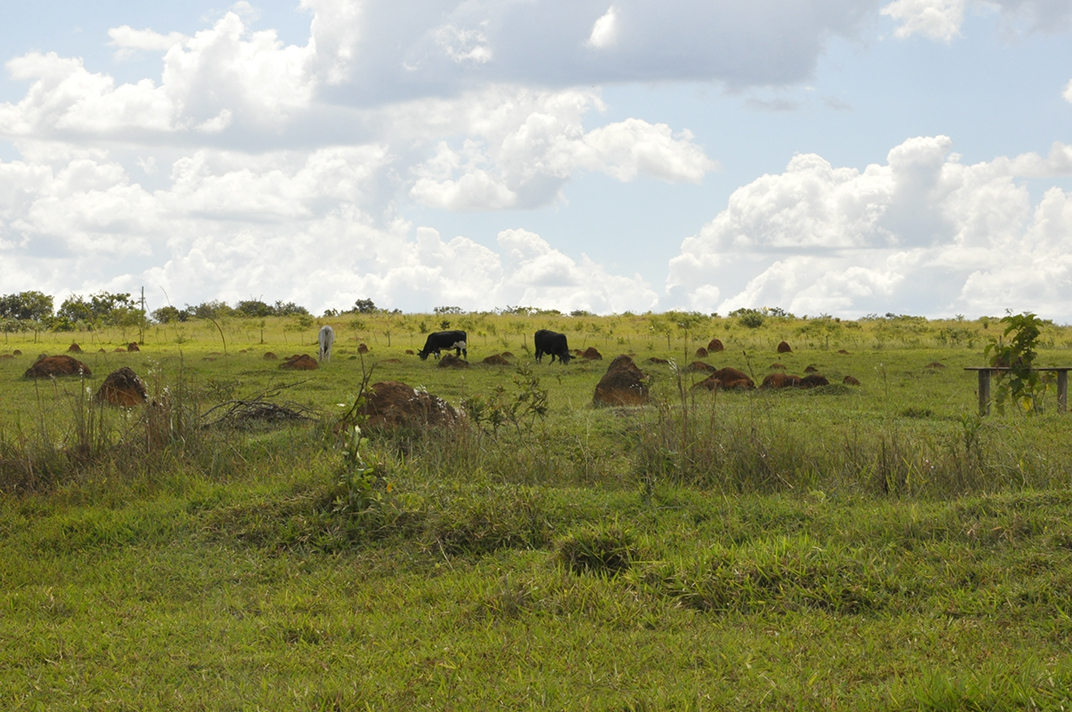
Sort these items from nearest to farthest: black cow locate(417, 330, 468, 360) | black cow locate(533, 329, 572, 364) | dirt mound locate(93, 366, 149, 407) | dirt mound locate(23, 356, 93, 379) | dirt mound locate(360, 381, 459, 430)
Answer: dirt mound locate(360, 381, 459, 430) < dirt mound locate(93, 366, 149, 407) < dirt mound locate(23, 356, 93, 379) < black cow locate(533, 329, 572, 364) < black cow locate(417, 330, 468, 360)

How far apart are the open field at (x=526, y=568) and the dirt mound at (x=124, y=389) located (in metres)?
5.09

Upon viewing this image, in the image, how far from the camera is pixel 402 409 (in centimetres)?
1003

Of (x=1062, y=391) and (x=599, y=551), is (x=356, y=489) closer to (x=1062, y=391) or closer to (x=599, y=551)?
(x=599, y=551)

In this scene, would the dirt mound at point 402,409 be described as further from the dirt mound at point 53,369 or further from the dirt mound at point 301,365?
the dirt mound at point 301,365

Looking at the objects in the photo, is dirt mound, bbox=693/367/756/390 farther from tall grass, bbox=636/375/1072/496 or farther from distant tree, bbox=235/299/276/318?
distant tree, bbox=235/299/276/318

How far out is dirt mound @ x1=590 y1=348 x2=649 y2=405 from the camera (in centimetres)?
1473

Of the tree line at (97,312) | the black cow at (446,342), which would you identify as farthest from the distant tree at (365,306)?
the black cow at (446,342)

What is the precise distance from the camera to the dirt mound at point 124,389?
14516 millimetres

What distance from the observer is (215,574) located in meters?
6.15

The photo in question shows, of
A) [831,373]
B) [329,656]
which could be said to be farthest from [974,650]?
[831,373]

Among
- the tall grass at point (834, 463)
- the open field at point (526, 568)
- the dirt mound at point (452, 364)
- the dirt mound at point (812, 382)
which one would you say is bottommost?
the open field at point (526, 568)

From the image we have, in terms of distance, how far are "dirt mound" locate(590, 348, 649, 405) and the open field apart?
4177 mm

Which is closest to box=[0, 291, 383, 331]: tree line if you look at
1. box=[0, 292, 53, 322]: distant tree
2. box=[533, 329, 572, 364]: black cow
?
box=[0, 292, 53, 322]: distant tree

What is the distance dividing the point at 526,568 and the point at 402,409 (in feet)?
14.3
